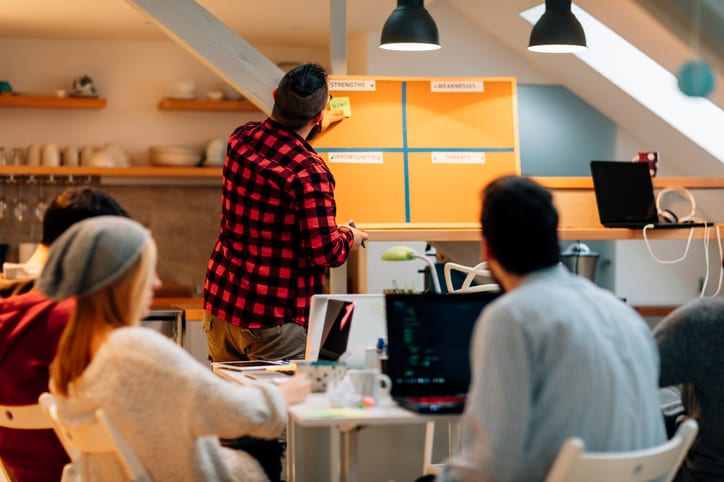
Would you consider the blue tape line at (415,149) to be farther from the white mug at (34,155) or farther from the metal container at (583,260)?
the white mug at (34,155)

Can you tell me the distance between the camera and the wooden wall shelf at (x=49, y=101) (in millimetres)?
7516

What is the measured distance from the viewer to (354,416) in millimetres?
2613

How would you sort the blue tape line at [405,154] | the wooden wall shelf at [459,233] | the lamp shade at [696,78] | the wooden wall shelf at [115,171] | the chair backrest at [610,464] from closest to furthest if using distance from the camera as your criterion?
the chair backrest at [610,464] < the wooden wall shelf at [459,233] < the blue tape line at [405,154] < the lamp shade at [696,78] < the wooden wall shelf at [115,171]

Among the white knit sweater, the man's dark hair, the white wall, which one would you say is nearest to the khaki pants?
the man's dark hair

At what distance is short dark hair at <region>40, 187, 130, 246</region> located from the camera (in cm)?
297

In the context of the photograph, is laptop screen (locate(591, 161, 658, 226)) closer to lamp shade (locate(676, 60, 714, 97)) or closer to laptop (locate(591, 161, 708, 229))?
laptop (locate(591, 161, 708, 229))

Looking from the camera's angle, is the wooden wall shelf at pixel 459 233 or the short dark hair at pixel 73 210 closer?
the short dark hair at pixel 73 210

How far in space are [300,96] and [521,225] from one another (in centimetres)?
175

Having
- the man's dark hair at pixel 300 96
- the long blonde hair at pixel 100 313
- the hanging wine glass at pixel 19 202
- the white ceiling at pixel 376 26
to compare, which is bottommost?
the long blonde hair at pixel 100 313

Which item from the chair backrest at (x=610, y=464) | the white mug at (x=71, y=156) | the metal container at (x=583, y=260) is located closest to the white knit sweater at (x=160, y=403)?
the chair backrest at (x=610, y=464)

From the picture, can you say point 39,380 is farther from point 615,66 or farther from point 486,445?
point 615,66

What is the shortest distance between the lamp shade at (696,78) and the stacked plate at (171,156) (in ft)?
11.6

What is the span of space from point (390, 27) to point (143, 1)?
114 centimetres

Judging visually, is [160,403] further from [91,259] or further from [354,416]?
[354,416]
